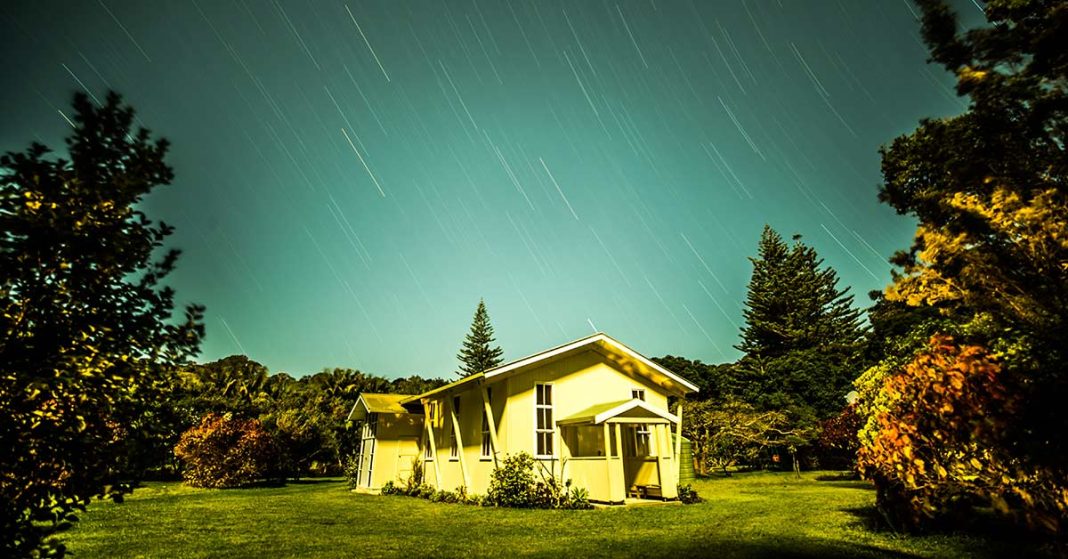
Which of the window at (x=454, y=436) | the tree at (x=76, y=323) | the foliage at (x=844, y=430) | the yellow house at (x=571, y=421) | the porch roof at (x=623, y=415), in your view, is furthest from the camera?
the window at (x=454, y=436)

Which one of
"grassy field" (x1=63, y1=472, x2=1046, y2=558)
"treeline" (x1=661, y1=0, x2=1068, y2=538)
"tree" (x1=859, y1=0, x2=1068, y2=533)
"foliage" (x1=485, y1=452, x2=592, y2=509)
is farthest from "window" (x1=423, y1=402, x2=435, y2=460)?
"tree" (x1=859, y1=0, x2=1068, y2=533)

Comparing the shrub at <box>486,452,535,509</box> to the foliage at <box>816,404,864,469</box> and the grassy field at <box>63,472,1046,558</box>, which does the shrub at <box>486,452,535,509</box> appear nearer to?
the grassy field at <box>63,472,1046,558</box>

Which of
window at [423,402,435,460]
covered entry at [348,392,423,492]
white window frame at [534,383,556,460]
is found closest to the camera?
white window frame at [534,383,556,460]

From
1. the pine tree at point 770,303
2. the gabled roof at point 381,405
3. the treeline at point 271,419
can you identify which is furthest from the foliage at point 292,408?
the pine tree at point 770,303

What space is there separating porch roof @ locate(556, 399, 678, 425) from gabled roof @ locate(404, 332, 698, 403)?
2.25 meters

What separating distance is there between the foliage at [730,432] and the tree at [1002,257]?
25590 mm

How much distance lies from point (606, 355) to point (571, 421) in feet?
12.0

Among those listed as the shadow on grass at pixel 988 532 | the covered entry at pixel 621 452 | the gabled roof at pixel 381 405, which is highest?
the gabled roof at pixel 381 405

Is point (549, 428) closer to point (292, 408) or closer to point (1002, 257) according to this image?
point (1002, 257)

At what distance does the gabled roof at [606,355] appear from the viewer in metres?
17.3

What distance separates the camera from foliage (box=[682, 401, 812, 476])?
1270 inches

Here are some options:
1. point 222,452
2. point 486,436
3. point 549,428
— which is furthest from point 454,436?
point 222,452

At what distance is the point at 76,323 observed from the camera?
3168 mm

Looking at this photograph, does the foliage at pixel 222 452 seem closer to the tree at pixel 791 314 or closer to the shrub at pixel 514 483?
the shrub at pixel 514 483
